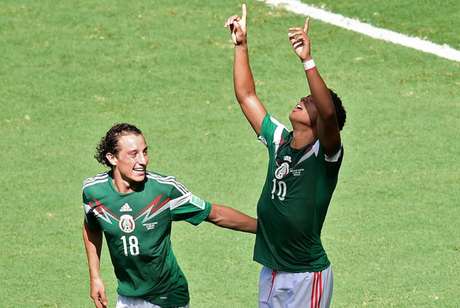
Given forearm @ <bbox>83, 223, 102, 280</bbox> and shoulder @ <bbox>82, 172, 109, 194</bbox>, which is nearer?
shoulder @ <bbox>82, 172, 109, 194</bbox>

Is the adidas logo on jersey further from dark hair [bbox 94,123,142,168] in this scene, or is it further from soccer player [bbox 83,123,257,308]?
dark hair [bbox 94,123,142,168]

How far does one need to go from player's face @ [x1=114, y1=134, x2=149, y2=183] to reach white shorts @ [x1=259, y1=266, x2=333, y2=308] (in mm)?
1185

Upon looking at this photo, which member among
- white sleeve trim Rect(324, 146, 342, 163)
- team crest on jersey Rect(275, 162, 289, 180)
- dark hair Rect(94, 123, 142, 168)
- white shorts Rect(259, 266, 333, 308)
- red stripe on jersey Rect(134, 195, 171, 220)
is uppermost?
dark hair Rect(94, 123, 142, 168)

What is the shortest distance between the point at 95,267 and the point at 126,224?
0.45 metres

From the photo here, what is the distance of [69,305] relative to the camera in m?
11.0

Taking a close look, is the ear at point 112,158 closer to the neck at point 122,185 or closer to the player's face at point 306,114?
the neck at point 122,185

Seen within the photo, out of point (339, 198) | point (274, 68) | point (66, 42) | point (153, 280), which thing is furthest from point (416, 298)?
point (66, 42)

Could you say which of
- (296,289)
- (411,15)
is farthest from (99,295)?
(411,15)

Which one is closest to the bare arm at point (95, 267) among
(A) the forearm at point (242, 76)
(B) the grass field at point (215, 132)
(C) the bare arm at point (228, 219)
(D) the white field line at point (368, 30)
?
(C) the bare arm at point (228, 219)

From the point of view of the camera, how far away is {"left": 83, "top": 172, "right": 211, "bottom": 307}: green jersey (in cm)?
841

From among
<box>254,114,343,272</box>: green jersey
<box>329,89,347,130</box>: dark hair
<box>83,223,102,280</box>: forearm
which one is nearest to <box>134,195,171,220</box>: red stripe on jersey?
<box>83,223,102,280</box>: forearm

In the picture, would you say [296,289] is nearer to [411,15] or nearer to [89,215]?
[89,215]

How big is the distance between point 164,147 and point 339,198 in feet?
8.27

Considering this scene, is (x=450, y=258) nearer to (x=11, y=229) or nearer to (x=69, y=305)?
(x=69, y=305)
